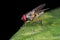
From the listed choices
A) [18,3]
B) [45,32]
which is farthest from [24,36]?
[18,3]

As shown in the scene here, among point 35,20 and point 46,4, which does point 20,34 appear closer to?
point 35,20

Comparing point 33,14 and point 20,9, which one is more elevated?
point 20,9

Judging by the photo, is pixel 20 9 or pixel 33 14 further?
pixel 20 9

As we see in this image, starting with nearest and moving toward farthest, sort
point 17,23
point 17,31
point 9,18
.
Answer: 1. point 17,31
2. point 17,23
3. point 9,18

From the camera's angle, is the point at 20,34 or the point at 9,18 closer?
the point at 20,34

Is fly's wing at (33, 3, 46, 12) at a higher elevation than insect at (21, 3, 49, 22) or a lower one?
higher

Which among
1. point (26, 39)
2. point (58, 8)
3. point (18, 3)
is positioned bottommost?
point (26, 39)

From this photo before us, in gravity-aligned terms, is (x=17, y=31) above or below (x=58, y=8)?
below

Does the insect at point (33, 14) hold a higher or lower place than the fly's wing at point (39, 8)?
lower
